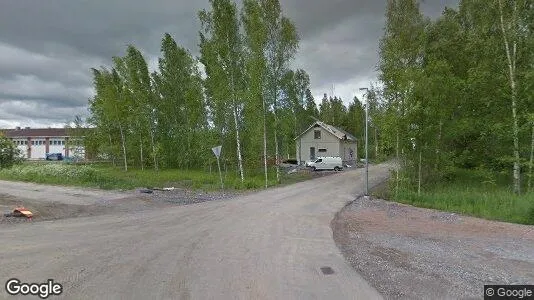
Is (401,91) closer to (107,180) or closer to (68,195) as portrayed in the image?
(68,195)

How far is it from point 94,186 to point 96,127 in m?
27.8

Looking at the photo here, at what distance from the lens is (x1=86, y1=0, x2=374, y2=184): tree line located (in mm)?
A: 28062

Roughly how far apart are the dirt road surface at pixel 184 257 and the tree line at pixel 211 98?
16.3 metres

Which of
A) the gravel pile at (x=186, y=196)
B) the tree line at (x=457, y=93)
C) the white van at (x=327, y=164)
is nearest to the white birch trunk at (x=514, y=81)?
the tree line at (x=457, y=93)

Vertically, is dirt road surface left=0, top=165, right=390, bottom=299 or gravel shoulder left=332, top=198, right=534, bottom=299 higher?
dirt road surface left=0, top=165, right=390, bottom=299

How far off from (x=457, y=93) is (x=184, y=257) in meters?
19.0

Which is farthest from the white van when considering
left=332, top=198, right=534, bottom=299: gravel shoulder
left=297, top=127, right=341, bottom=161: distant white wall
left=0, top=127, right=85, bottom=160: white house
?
left=0, top=127, right=85, bottom=160: white house

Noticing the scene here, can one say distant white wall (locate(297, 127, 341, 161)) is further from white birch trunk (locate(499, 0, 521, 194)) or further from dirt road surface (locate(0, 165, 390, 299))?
dirt road surface (locate(0, 165, 390, 299))

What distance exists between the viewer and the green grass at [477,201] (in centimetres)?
1380

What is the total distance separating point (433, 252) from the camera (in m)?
8.68

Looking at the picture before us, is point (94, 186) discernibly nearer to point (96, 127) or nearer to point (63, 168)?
point (63, 168)

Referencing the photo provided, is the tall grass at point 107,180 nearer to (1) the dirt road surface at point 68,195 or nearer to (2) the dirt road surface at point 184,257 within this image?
(1) the dirt road surface at point 68,195

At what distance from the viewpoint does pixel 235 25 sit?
2825 cm

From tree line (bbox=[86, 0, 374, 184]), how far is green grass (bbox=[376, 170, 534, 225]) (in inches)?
475
